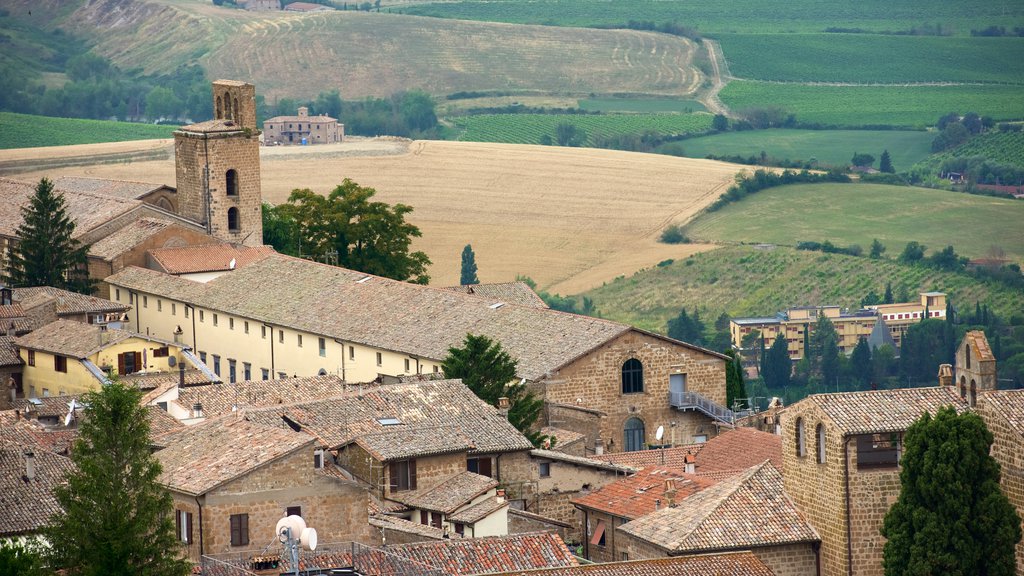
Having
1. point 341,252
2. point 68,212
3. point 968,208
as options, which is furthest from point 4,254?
point 968,208

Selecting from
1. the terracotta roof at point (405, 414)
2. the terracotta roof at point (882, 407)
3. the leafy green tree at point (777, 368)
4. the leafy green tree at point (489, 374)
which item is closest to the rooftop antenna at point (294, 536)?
the terracotta roof at point (882, 407)

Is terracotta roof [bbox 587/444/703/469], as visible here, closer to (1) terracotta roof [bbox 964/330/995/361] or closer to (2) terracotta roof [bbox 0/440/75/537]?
(1) terracotta roof [bbox 964/330/995/361]

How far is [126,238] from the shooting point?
10362 cm

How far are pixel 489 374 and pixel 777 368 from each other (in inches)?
3253

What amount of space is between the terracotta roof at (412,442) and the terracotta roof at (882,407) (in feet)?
33.1

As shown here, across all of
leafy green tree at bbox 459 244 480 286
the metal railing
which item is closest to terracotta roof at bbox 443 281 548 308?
the metal railing

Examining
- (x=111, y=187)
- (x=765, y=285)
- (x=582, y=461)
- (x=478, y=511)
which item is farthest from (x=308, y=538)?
(x=765, y=285)

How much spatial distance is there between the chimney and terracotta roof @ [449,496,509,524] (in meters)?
10.1

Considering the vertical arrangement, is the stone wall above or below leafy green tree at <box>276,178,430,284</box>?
below

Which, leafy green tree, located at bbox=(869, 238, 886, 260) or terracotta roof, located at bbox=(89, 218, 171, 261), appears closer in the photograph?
terracotta roof, located at bbox=(89, 218, 171, 261)

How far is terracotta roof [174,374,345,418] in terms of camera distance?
228ft

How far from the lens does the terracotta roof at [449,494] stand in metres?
58.8

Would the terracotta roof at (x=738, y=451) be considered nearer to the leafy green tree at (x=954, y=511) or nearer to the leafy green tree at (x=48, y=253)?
the leafy green tree at (x=954, y=511)

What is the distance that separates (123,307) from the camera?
94.2m
